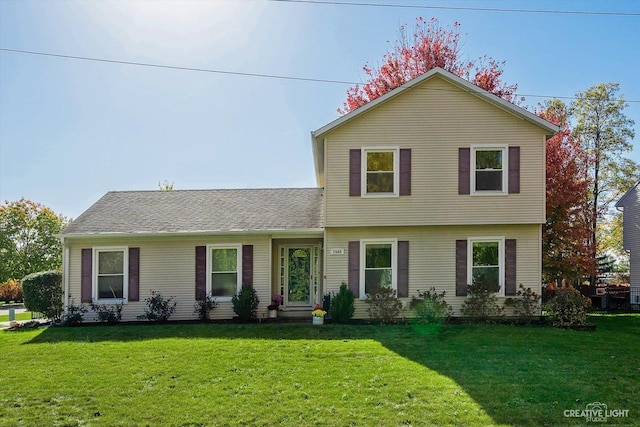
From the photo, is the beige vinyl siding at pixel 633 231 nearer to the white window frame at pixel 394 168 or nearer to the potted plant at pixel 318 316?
the white window frame at pixel 394 168

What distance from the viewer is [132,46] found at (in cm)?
1238

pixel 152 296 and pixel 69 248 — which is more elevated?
pixel 69 248

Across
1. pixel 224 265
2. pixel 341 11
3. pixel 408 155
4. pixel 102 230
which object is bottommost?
pixel 224 265

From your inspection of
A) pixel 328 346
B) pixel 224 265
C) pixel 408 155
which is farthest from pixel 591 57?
pixel 224 265

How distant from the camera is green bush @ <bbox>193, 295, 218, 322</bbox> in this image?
14.3 m

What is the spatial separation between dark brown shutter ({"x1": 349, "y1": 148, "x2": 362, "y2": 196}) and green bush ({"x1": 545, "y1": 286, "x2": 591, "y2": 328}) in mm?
6188

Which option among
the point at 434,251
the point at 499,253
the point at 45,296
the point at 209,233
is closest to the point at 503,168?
the point at 499,253

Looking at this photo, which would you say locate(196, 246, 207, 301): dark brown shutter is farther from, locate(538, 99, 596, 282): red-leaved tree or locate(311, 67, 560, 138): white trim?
locate(538, 99, 596, 282): red-leaved tree

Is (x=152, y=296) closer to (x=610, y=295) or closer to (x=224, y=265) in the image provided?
(x=224, y=265)

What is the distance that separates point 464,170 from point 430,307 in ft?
13.4

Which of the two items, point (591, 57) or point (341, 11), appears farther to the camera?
point (591, 57)

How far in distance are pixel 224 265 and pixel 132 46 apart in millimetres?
6638

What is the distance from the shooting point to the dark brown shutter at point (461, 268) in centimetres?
1393

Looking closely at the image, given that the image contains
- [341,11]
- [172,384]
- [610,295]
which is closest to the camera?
[172,384]
